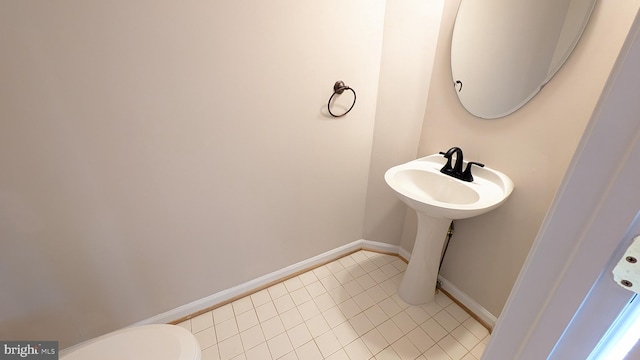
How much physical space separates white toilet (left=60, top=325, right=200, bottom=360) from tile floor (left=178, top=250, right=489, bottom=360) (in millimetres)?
506

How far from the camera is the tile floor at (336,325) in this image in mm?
1283

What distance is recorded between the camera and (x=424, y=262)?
1449 millimetres

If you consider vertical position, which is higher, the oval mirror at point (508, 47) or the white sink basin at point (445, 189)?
the oval mirror at point (508, 47)

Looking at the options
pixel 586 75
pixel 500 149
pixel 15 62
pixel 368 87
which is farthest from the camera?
pixel 368 87

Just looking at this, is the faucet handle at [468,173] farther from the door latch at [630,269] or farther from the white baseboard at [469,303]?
the door latch at [630,269]

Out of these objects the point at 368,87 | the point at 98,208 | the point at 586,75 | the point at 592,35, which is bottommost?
the point at 98,208

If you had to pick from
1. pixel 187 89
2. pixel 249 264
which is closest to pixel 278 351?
pixel 249 264

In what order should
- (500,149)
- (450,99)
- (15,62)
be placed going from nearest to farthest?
(15,62)
(500,149)
(450,99)

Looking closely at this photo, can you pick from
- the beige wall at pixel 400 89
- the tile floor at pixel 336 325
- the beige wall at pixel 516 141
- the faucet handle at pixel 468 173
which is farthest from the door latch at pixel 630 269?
the beige wall at pixel 400 89

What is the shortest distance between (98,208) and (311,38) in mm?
1254

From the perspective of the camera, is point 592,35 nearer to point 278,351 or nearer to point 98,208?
point 278,351

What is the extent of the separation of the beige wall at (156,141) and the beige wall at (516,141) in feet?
1.49

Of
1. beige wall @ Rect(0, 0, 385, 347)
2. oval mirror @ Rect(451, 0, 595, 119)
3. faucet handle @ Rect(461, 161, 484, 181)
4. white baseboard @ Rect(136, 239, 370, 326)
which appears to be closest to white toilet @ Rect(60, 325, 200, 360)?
beige wall @ Rect(0, 0, 385, 347)

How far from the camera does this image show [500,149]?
48.2 inches
